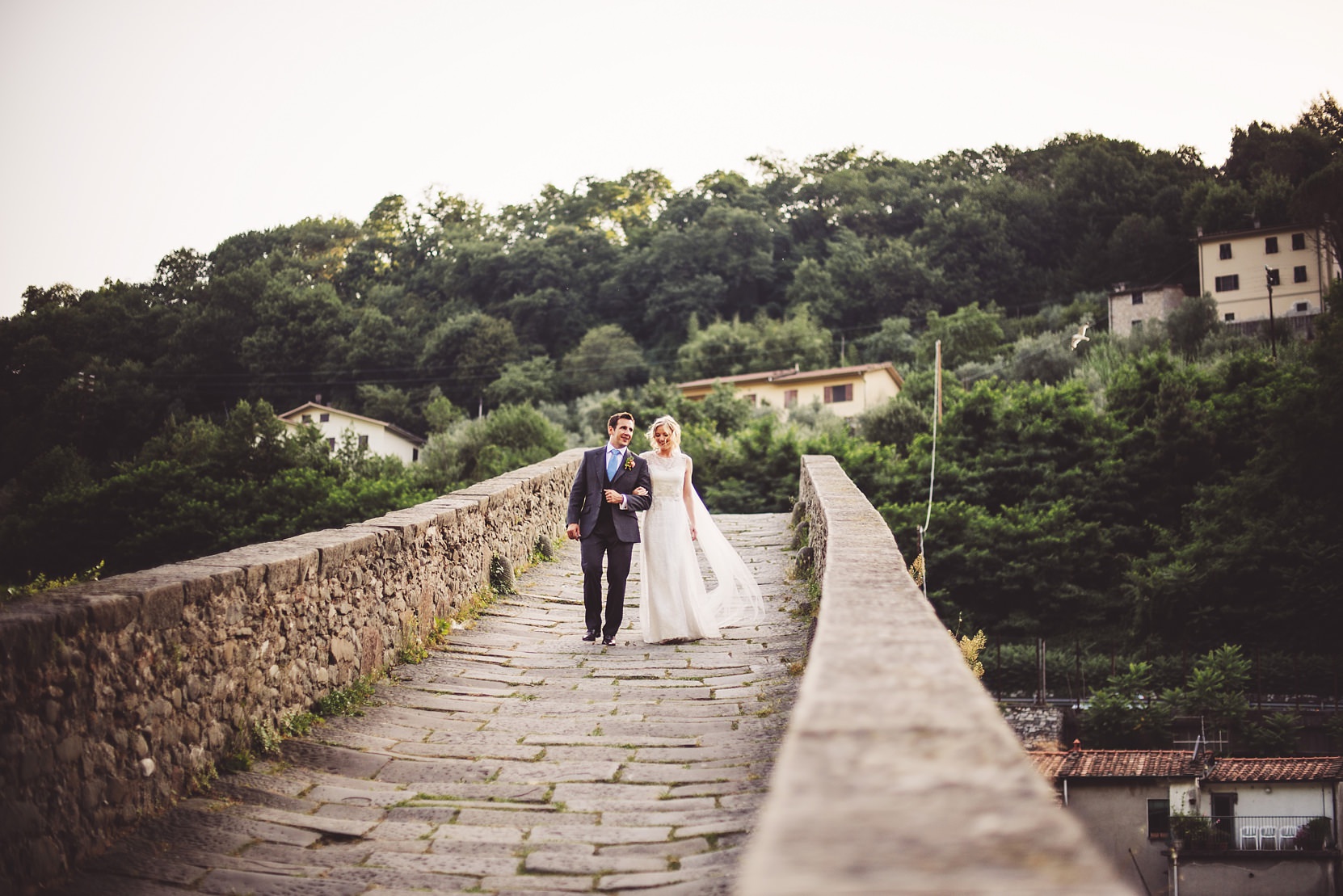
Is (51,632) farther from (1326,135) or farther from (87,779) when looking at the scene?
(1326,135)

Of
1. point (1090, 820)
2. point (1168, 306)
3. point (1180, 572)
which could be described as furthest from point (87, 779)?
point (1168, 306)

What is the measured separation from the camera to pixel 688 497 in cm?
922

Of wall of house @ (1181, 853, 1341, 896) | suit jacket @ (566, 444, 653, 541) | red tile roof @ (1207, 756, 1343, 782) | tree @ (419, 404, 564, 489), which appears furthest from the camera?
tree @ (419, 404, 564, 489)

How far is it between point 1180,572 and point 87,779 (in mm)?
33084

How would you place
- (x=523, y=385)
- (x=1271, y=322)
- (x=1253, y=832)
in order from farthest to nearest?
(x=523, y=385) < (x=1271, y=322) < (x=1253, y=832)

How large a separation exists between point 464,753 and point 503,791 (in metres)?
0.68

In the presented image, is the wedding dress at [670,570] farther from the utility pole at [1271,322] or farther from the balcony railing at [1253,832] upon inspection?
the utility pole at [1271,322]

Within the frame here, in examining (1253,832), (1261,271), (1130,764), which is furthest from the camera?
(1261,271)

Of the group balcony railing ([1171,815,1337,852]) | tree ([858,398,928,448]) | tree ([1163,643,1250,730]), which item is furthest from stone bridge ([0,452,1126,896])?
tree ([858,398,928,448])

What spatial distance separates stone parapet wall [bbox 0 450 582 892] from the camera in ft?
12.1

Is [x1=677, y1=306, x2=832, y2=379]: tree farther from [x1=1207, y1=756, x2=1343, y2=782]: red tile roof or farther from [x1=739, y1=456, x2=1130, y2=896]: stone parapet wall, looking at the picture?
[x1=739, y1=456, x2=1130, y2=896]: stone parapet wall

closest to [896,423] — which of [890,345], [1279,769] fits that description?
[1279,769]

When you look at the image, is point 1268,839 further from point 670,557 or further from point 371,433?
point 371,433

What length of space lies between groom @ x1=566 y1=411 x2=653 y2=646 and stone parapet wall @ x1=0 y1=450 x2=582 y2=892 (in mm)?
1547
